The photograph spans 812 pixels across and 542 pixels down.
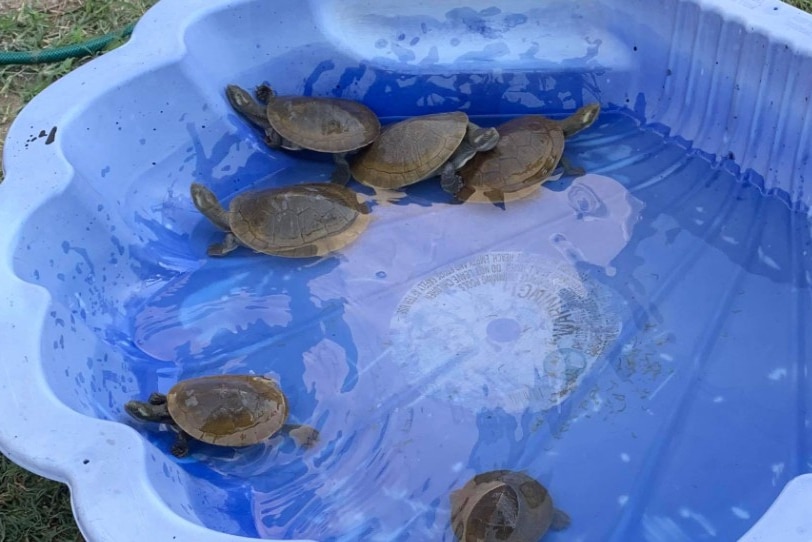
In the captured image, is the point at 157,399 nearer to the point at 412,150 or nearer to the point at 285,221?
the point at 285,221

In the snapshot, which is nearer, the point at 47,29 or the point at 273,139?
the point at 273,139

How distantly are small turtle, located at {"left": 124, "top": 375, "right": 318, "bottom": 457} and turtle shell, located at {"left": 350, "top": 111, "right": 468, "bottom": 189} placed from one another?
945 millimetres

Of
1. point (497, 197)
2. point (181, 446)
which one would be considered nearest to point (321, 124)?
point (497, 197)

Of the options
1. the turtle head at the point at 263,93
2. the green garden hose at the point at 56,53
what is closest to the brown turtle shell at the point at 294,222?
the turtle head at the point at 263,93

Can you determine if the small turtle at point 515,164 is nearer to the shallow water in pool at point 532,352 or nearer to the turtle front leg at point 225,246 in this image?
the shallow water in pool at point 532,352

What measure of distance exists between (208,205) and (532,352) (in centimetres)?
117

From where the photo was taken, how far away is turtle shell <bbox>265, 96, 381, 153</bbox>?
2830 mm

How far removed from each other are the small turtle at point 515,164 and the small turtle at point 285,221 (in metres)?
0.45

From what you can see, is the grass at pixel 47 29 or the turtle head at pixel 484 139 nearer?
the turtle head at pixel 484 139

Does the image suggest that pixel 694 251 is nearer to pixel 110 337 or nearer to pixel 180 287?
pixel 180 287

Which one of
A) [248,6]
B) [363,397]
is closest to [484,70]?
[248,6]

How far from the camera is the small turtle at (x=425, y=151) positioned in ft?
9.12

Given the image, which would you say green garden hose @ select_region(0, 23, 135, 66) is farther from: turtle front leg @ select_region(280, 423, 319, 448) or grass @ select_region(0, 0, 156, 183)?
turtle front leg @ select_region(280, 423, 319, 448)

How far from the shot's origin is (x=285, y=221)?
2.63 metres
